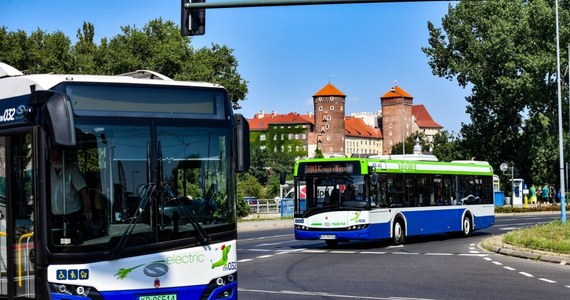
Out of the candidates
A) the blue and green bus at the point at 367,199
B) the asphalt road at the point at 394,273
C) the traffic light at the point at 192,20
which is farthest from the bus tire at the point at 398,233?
the traffic light at the point at 192,20

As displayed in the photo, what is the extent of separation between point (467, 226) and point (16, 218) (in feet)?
75.2

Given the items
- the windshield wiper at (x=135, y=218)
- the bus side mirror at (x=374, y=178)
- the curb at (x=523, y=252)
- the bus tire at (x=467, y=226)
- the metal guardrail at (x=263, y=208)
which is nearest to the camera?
the windshield wiper at (x=135, y=218)

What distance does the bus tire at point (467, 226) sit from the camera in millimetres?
29797

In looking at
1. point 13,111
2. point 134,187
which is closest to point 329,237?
point 13,111

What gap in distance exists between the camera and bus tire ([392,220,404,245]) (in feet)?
83.7

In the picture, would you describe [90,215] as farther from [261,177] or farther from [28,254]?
[261,177]

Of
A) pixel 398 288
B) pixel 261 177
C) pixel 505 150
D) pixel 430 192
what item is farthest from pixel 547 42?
pixel 261 177

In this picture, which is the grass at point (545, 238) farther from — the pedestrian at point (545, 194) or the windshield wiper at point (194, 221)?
the pedestrian at point (545, 194)

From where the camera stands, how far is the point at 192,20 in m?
15.4

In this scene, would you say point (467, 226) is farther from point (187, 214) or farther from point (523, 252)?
point (187, 214)

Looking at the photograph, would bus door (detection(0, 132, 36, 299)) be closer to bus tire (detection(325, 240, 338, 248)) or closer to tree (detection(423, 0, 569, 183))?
bus tire (detection(325, 240, 338, 248))

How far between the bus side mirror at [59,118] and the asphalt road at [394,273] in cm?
595

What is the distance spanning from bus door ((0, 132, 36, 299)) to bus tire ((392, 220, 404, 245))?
57.2 ft

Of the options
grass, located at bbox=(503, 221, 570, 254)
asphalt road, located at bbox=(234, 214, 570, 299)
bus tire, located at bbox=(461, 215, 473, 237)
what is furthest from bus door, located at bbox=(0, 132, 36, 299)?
bus tire, located at bbox=(461, 215, 473, 237)
